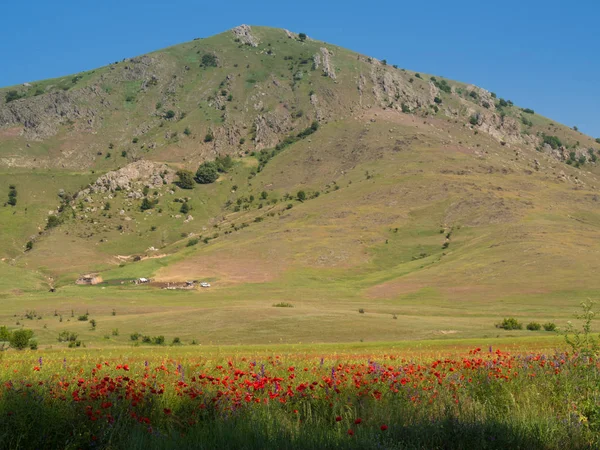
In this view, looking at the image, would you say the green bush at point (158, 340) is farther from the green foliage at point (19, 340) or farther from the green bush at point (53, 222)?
the green bush at point (53, 222)

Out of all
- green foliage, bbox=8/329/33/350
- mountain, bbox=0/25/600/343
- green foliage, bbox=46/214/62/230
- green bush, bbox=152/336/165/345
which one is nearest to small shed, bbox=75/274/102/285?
mountain, bbox=0/25/600/343

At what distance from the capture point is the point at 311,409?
12.7 m

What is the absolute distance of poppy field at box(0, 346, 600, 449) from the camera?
33.1 ft

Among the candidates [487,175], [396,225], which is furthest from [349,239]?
[487,175]

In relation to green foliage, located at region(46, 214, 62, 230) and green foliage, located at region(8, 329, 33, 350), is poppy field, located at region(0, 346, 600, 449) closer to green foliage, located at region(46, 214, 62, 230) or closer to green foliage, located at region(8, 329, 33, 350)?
green foliage, located at region(8, 329, 33, 350)

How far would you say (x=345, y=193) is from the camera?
172375mm

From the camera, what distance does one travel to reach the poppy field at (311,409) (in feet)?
33.1

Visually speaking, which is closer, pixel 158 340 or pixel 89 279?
pixel 158 340

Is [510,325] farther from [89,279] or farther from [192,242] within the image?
[192,242]

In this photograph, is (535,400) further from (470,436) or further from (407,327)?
(407,327)

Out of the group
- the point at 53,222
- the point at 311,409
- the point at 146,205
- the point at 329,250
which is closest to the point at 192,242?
the point at 146,205

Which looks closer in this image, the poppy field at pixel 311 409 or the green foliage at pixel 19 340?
the poppy field at pixel 311 409

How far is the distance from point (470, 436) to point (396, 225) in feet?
460

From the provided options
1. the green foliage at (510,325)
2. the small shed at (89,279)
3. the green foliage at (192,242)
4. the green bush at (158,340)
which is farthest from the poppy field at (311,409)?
the green foliage at (192,242)
